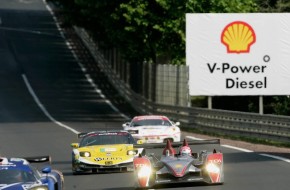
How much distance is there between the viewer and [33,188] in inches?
650

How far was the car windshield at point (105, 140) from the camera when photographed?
27.0 m

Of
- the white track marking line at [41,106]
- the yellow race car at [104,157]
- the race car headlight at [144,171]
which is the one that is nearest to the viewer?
the race car headlight at [144,171]

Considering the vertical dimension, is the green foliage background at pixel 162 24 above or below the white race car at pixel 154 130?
Result: above

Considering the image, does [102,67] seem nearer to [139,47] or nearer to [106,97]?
[106,97]

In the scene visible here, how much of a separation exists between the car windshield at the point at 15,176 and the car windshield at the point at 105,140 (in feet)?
31.4

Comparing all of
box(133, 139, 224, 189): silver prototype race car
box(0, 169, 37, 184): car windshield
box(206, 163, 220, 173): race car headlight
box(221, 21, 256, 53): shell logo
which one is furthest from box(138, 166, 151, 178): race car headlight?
box(221, 21, 256, 53): shell logo

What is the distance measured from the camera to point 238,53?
154ft

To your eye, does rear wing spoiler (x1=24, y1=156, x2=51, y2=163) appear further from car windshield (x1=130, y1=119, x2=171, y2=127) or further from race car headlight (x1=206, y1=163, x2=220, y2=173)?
car windshield (x1=130, y1=119, x2=171, y2=127)

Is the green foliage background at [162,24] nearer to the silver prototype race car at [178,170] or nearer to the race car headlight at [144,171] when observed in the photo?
the silver prototype race car at [178,170]

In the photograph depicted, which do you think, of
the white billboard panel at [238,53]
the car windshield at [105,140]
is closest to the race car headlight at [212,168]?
the car windshield at [105,140]

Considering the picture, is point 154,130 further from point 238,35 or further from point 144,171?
point 144,171

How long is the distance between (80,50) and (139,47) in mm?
32799

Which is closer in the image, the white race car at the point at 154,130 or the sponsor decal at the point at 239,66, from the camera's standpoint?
the white race car at the point at 154,130

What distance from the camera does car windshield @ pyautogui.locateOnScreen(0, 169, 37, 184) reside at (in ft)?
55.8
